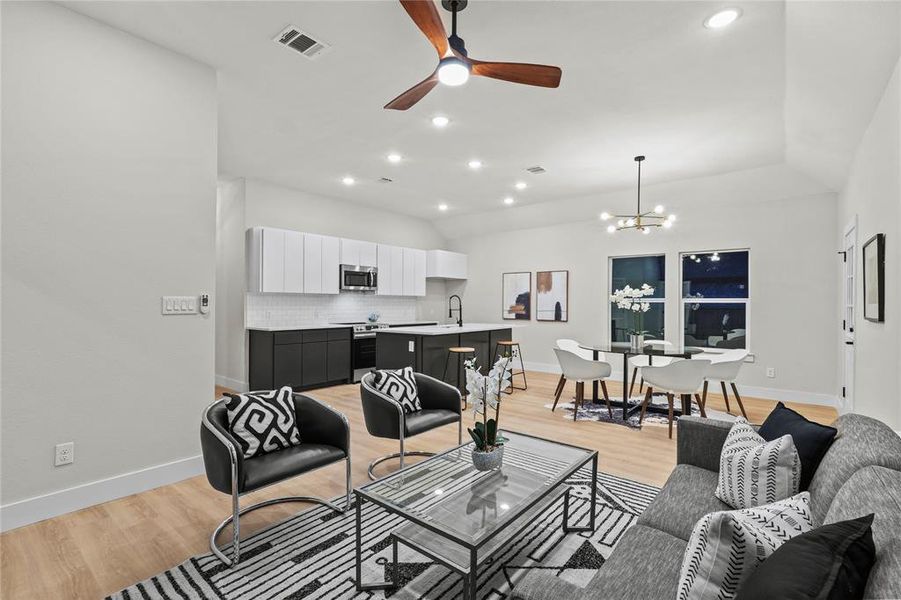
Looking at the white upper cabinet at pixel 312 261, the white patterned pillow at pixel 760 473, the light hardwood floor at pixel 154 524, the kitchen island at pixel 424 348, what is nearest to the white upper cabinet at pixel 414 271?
the white upper cabinet at pixel 312 261

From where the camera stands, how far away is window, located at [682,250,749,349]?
19.7 feet

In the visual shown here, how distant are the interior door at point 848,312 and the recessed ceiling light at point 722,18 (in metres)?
2.71

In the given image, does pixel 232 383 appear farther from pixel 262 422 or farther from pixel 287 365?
pixel 262 422

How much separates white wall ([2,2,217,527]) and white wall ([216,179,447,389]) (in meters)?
2.93

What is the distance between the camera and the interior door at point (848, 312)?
4.12 metres

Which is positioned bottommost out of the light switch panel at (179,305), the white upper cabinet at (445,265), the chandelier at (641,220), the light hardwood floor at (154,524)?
the light hardwood floor at (154,524)

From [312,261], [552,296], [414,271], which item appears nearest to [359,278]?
[312,261]

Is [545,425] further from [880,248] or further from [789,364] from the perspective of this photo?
[789,364]

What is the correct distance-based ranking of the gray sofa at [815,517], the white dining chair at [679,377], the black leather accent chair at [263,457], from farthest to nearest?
the white dining chair at [679,377], the black leather accent chair at [263,457], the gray sofa at [815,517]

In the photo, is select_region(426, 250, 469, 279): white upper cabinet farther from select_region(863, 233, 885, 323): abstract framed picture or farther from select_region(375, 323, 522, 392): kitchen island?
select_region(863, 233, 885, 323): abstract framed picture

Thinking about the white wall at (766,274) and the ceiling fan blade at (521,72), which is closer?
the ceiling fan blade at (521,72)

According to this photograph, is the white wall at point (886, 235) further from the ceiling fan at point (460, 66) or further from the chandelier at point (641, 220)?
the ceiling fan at point (460, 66)

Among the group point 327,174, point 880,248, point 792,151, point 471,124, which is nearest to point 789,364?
point 792,151

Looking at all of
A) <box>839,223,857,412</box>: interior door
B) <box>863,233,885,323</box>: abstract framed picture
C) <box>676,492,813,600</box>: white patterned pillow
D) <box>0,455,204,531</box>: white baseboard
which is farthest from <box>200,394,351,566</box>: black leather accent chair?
<box>839,223,857,412</box>: interior door
